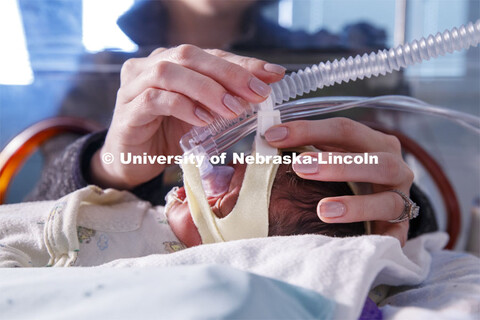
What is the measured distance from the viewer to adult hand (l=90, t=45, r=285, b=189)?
0.55 metres

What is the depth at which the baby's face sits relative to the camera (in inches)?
25.1

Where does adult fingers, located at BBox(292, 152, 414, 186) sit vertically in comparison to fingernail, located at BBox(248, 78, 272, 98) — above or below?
below

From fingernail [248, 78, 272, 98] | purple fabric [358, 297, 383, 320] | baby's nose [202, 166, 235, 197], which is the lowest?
purple fabric [358, 297, 383, 320]

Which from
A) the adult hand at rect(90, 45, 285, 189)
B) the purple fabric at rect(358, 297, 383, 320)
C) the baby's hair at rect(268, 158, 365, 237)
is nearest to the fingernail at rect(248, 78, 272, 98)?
the adult hand at rect(90, 45, 285, 189)

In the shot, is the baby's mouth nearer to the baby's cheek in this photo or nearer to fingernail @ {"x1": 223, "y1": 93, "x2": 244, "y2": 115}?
the baby's cheek

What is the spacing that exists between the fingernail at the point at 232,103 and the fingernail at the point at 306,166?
104mm

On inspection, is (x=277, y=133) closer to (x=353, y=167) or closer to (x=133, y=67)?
(x=353, y=167)

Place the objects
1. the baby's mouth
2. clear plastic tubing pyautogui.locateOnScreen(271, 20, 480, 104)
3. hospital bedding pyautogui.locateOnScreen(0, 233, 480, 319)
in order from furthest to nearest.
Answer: the baby's mouth → clear plastic tubing pyautogui.locateOnScreen(271, 20, 480, 104) → hospital bedding pyautogui.locateOnScreen(0, 233, 480, 319)

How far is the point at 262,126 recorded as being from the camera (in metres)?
0.61

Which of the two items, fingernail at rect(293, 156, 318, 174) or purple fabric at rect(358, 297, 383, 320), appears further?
fingernail at rect(293, 156, 318, 174)

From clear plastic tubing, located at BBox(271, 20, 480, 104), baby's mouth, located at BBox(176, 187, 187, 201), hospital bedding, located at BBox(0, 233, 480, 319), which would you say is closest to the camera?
hospital bedding, located at BBox(0, 233, 480, 319)

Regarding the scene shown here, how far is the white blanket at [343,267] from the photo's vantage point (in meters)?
0.45

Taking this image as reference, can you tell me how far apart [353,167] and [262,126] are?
127 mm

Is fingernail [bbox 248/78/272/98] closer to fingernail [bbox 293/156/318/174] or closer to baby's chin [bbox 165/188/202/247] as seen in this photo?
fingernail [bbox 293/156/318/174]
